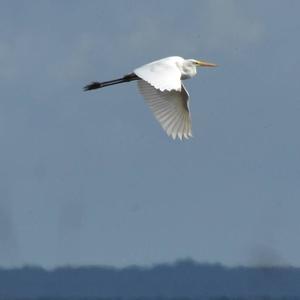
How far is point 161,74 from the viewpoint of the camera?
18.5 m

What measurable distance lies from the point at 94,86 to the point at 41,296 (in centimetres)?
2959

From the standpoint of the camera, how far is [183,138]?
63.3 ft

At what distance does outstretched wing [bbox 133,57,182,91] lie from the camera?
1808 cm

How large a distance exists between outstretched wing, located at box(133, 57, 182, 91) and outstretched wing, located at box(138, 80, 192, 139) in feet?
1.20

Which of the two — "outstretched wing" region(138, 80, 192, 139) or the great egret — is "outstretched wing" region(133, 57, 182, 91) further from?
"outstretched wing" region(138, 80, 192, 139)

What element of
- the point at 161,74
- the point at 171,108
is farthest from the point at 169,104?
the point at 161,74

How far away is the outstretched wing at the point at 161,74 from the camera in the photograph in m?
18.1

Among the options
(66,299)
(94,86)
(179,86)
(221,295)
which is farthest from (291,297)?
(179,86)

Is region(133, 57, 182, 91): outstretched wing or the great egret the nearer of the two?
region(133, 57, 182, 91): outstretched wing

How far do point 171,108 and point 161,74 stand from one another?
1.08 metres

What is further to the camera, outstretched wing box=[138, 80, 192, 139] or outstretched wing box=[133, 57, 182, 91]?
outstretched wing box=[138, 80, 192, 139]

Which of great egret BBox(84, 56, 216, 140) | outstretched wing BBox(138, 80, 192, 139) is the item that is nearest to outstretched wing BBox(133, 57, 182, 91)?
great egret BBox(84, 56, 216, 140)

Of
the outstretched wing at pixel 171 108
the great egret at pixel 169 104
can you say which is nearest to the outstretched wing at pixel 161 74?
the great egret at pixel 169 104

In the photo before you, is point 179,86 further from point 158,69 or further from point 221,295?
Answer: point 221,295
